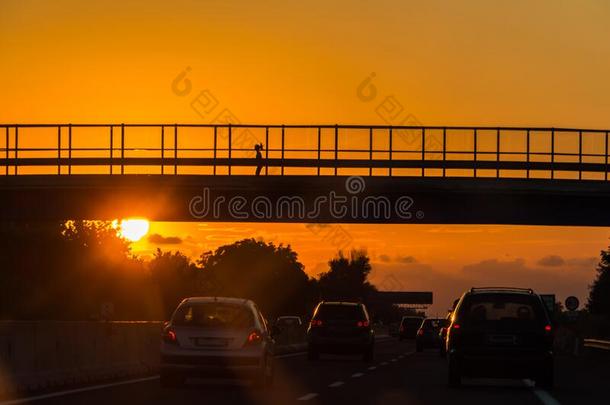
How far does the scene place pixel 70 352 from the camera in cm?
2327

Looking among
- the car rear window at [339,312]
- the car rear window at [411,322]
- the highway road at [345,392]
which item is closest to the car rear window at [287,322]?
the car rear window at [411,322]

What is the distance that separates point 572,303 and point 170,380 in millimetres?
43462

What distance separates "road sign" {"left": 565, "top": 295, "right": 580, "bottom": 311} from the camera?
63.3 metres

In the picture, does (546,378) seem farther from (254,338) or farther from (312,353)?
(312,353)

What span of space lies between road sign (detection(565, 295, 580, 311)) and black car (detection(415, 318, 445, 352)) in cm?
829

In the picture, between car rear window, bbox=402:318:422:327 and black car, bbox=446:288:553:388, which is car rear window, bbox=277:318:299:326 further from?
black car, bbox=446:288:553:388

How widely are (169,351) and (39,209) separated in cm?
3064

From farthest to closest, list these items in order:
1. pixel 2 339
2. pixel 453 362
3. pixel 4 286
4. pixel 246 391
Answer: pixel 4 286
pixel 453 362
pixel 246 391
pixel 2 339

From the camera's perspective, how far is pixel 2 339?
66.3ft

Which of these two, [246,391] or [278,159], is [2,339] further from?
[278,159]

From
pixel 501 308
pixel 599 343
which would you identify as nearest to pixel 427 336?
pixel 599 343

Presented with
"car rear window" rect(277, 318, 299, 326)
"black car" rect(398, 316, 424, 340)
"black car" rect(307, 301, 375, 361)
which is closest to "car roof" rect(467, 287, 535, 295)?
"black car" rect(307, 301, 375, 361)

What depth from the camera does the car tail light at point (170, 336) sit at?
73.7 ft

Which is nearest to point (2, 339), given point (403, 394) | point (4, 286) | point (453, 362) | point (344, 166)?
point (403, 394)
